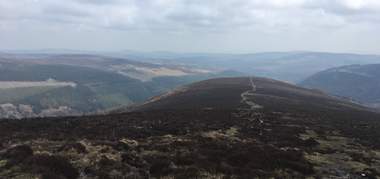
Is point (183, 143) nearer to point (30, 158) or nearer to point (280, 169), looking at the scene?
point (280, 169)

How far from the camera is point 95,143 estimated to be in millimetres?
29438

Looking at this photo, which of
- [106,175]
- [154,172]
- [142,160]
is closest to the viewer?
[106,175]

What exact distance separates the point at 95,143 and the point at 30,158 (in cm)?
705

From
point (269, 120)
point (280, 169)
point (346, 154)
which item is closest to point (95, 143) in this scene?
point (280, 169)

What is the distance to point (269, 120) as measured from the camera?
2222 inches

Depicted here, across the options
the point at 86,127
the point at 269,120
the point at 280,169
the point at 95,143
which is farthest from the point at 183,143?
the point at 269,120

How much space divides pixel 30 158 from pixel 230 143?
16.5 m

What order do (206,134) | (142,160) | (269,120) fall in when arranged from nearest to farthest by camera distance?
(142,160)
(206,134)
(269,120)

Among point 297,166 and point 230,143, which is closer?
point 297,166

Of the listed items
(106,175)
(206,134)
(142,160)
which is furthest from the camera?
(206,134)

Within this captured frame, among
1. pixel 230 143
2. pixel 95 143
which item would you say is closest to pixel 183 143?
pixel 230 143

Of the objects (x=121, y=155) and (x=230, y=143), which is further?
(x=230, y=143)

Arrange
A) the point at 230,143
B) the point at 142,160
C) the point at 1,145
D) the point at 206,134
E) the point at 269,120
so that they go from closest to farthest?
the point at 142,160 → the point at 1,145 → the point at 230,143 → the point at 206,134 → the point at 269,120

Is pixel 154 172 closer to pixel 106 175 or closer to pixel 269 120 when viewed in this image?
pixel 106 175
